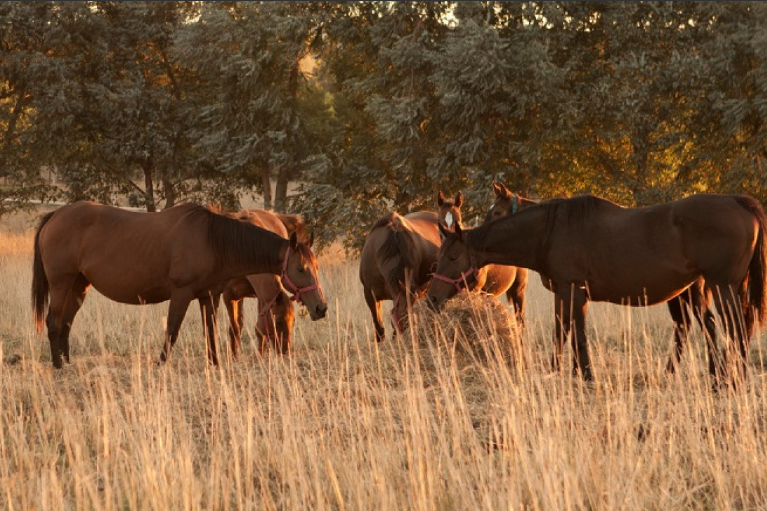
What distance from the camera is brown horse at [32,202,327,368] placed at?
9.27 metres

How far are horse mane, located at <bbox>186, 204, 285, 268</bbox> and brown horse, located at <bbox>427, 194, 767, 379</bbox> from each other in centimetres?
160

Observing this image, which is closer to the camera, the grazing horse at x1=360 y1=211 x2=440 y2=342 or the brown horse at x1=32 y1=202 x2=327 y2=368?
the brown horse at x1=32 y1=202 x2=327 y2=368

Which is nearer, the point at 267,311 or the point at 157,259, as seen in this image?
the point at 157,259

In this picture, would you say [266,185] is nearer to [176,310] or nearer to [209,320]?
[209,320]

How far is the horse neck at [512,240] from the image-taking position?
29.3ft

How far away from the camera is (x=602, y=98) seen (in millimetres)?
21562

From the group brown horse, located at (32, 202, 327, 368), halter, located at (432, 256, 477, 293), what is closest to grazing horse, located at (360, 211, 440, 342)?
halter, located at (432, 256, 477, 293)

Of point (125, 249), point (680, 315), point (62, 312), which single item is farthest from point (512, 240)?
point (62, 312)

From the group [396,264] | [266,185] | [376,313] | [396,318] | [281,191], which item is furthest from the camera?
[266,185]

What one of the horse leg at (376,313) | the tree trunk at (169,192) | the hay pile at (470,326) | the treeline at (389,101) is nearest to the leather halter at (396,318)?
the horse leg at (376,313)

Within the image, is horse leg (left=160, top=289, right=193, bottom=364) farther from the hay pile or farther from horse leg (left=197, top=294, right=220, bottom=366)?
the hay pile

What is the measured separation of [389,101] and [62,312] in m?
13.2

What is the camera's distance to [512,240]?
9.00 metres

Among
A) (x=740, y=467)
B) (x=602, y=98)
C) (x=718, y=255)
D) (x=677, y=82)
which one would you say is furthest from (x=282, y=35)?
(x=740, y=467)
